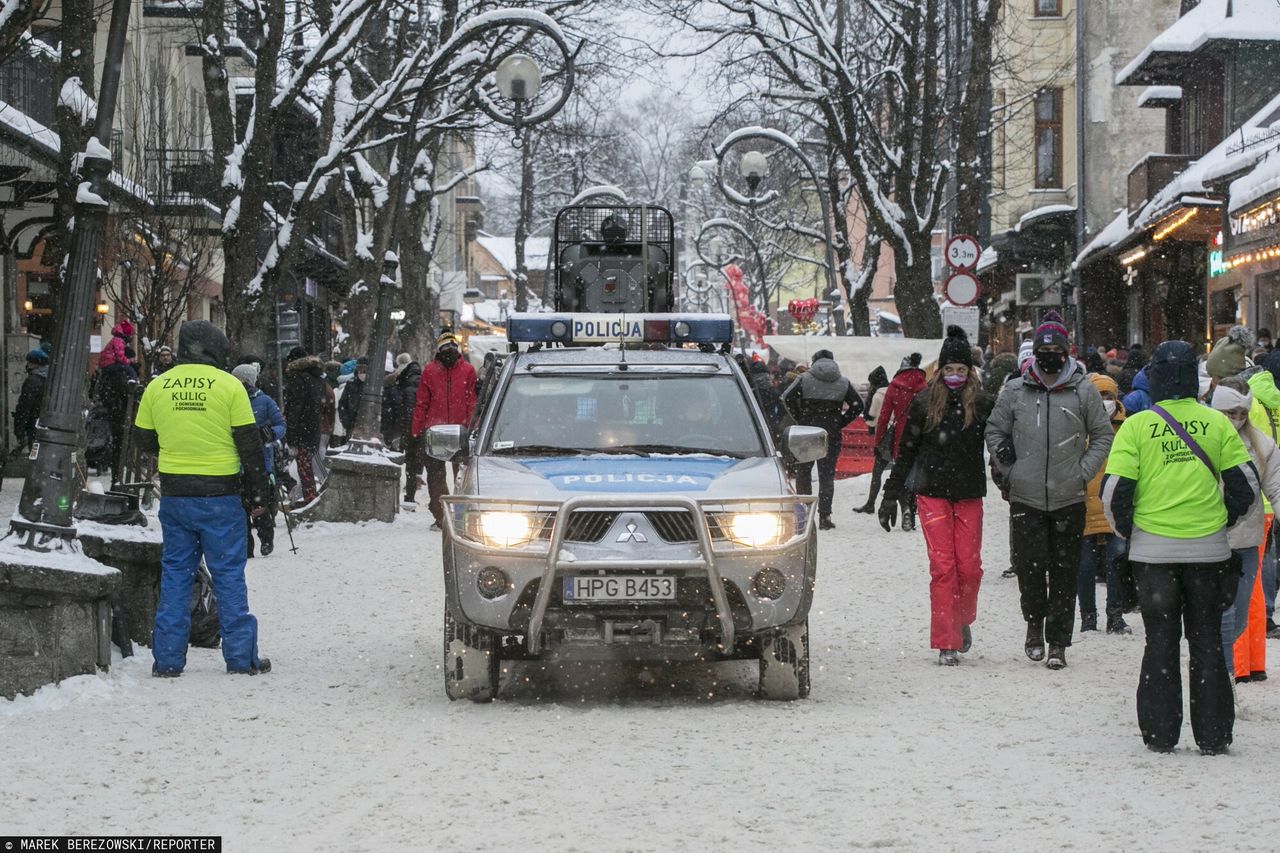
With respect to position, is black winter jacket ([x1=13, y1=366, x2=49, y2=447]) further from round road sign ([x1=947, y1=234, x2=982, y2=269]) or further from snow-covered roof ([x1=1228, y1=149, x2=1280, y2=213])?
snow-covered roof ([x1=1228, y1=149, x2=1280, y2=213])

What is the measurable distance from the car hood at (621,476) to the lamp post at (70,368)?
2165 mm

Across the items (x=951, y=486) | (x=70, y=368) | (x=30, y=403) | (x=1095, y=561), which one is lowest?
(x=1095, y=561)

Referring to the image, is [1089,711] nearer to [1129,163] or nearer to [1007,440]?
[1007,440]

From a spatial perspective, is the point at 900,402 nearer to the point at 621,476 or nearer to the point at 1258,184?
the point at 1258,184

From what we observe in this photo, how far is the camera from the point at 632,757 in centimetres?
775

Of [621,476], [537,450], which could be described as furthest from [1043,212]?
[621,476]

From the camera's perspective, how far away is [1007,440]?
10523mm

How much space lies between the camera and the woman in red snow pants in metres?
10.6

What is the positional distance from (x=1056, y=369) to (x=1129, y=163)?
3253 cm

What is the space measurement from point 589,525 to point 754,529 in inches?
30.5

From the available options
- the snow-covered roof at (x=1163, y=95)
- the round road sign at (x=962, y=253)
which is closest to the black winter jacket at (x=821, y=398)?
the round road sign at (x=962, y=253)

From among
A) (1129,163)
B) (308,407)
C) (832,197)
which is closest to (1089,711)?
(308,407)

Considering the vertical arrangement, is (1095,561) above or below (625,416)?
below

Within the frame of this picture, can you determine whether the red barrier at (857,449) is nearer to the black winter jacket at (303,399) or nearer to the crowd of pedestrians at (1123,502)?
the black winter jacket at (303,399)
